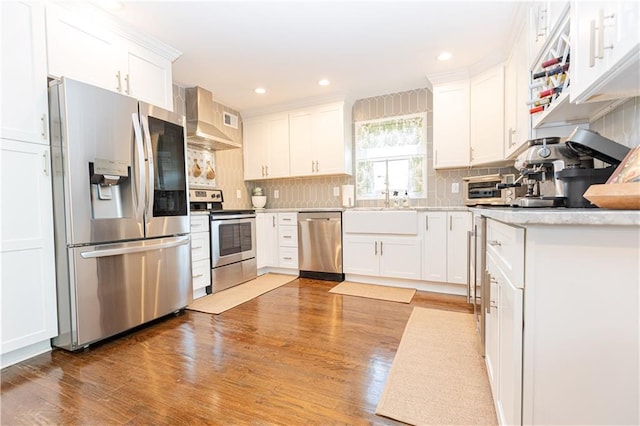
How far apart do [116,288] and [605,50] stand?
2866mm

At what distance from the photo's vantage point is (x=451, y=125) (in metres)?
3.33

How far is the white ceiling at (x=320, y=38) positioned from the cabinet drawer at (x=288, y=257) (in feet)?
6.99

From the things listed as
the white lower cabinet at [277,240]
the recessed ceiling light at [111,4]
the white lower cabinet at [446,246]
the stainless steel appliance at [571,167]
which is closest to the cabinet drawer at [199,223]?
the white lower cabinet at [277,240]

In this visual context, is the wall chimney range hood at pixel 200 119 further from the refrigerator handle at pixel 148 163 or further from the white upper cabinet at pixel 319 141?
the refrigerator handle at pixel 148 163

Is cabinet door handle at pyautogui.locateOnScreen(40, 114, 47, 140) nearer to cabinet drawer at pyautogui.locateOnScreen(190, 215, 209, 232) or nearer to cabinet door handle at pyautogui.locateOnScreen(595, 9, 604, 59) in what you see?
cabinet drawer at pyautogui.locateOnScreen(190, 215, 209, 232)

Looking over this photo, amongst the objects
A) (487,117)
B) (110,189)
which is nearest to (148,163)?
(110,189)

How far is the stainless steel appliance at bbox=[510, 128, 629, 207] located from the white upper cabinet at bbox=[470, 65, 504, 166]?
56.7 inches

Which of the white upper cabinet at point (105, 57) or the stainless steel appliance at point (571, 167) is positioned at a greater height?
the white upper cabinet at point (105, 57)

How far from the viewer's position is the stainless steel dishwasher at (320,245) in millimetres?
3727

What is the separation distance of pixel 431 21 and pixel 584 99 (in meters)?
1.55

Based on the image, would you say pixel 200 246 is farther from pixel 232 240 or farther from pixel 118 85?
pixel 118 85

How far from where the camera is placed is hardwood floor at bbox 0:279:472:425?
1.36 metres

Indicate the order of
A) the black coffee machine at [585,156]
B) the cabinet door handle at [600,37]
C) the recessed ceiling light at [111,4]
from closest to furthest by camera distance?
the cabinet door handle at [600,37] → the black coffee machine at [585,156] → the recessed ceiling light at [111,4]

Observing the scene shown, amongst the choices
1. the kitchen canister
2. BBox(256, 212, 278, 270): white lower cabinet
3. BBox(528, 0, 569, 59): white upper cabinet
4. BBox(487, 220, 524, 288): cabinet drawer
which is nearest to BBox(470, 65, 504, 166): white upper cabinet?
BBox(528, 0, 569, 59): white upper cabinet
